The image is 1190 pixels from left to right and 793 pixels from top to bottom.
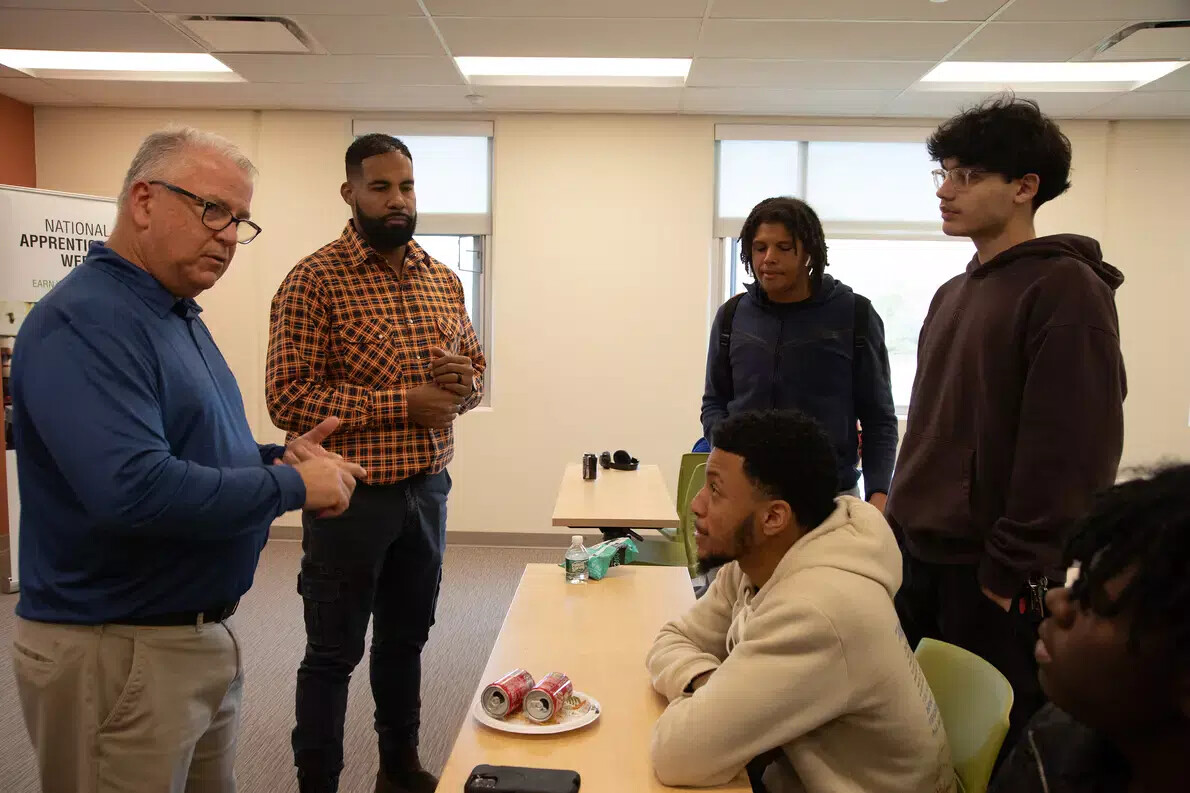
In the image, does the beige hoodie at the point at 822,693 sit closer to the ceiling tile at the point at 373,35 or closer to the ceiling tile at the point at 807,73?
the ceiling tile at the point at 373,35

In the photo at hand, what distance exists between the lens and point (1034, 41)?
4.41 meters

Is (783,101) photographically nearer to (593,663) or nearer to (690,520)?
(690,520)

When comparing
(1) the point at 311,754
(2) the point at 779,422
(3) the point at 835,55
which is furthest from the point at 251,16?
(2) the point at 779,422

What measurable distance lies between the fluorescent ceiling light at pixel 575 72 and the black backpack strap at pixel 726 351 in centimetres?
265

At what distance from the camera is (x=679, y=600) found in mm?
A: 2172

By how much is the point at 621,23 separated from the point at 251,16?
1749 mm

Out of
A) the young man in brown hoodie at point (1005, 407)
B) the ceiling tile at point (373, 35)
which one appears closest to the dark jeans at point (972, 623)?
the young man in brown hoodie at point (1005, 407)

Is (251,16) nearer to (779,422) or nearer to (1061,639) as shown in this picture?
(779,422)

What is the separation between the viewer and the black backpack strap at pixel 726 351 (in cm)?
285

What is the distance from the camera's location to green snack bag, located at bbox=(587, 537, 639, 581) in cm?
229

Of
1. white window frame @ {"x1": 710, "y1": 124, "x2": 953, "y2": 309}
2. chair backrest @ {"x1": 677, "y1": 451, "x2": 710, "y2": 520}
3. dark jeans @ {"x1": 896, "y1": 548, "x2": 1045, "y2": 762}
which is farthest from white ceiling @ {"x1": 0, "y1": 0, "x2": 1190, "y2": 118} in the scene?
dark jeans @ {"x1": 896, "y1": 548, "x2": 1045, "y2": 762}

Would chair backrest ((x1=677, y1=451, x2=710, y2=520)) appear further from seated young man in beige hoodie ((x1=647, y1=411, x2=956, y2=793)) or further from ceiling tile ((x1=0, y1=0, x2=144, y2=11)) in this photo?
ceiling tile ((x1=0, y1=0, x2=144, y2=11))

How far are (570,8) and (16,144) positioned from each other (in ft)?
13.5

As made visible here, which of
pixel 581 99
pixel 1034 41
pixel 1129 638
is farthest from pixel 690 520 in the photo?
pixel 581 99
